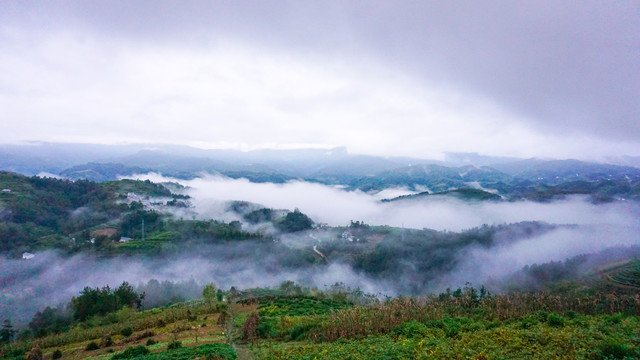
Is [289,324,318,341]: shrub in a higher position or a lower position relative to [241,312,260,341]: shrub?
higher

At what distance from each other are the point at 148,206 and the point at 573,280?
190m

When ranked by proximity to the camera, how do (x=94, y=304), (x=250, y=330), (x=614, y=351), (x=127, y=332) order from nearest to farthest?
(x=614, y=351) < (x=250, y=330) < (x=127, y=332) < (x=94, y=304)

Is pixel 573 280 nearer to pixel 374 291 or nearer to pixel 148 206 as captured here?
pixel 374 291

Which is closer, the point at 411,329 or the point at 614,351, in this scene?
the point at 614,351

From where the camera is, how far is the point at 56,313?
197 feet

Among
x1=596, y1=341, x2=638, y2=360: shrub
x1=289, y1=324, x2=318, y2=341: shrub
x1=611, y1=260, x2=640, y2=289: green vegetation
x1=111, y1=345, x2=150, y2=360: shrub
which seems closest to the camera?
x1=596, y1=341, x2=638, y2=360: shrub

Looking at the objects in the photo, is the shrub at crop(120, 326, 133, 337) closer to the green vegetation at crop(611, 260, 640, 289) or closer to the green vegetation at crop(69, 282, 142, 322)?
the green vegetation at crop(69, 282, 142, 322)

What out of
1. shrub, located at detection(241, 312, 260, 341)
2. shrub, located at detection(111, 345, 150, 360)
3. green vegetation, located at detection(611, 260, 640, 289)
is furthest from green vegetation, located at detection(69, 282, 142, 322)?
green vegetation, located at detection(611, 260, 640, 289)

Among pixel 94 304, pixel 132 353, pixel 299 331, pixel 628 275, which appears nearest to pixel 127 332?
pixel 132 353

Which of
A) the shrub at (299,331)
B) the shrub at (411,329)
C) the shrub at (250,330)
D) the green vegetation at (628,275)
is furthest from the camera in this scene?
the green vegetation at (628,275)

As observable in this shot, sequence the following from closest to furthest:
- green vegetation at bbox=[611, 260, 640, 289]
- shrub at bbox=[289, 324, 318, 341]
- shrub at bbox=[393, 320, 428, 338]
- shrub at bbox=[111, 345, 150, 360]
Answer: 1. shrub at bbox=[393, 320, 428, 338]
2. shrub at bbox=[111, 345, 150, 360]
3. shrub at bbox=[289, 324, 318, 341]
4. green vegetation at bbox=[611, 260, 640, 289]

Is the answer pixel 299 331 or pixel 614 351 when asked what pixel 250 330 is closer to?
pixel 299 331

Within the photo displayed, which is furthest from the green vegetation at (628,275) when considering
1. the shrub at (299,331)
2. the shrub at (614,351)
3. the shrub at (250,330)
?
the shrub at (250,330)

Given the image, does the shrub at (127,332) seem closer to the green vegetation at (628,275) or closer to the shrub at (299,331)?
the shrub at (299,331)
